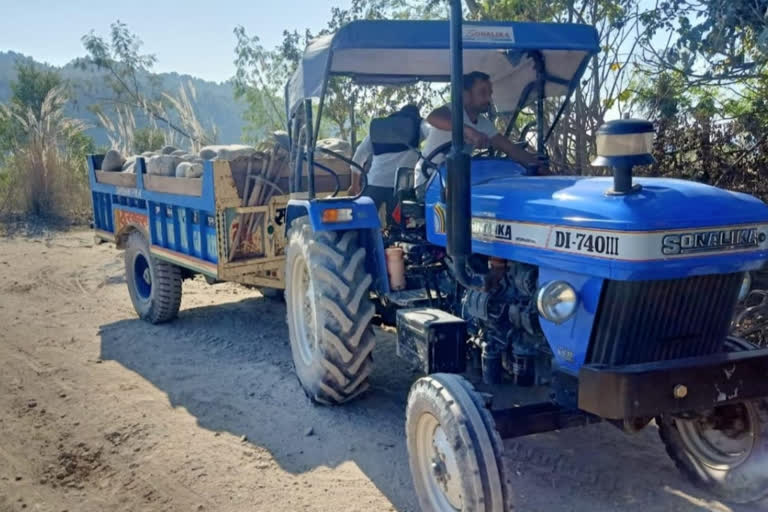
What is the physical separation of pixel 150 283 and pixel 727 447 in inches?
219

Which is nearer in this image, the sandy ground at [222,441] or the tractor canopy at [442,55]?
the sandy ground at [222,441]

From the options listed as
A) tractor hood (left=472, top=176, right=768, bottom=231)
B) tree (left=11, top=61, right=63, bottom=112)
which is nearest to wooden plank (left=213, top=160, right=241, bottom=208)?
tractor hood (left=472, top=176, right=768, bottom=231)

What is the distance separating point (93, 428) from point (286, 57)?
9.51 meters

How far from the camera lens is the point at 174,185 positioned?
6.29m

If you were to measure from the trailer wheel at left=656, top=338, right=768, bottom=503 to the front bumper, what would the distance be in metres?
0.32

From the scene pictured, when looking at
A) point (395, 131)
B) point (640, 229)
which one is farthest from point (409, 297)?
point (640, 229)

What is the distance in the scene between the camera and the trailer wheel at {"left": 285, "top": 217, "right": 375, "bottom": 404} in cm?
413

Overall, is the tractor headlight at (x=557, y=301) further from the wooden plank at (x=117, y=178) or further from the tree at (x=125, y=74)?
the tree at (x=125, y=74)

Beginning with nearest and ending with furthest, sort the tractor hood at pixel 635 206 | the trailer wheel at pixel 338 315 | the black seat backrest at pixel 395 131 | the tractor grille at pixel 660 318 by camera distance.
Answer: the tractor hood at pixel 635 206 → the tractor grille at pixel 660 318 → the black seat backrest at pixel 395 131 → the trailer wheel at pixel 338 315

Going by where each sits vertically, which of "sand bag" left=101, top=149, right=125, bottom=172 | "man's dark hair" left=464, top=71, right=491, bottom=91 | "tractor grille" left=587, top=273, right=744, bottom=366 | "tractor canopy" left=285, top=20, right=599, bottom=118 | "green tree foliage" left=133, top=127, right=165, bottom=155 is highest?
"tractor canopy" left=285, top=20, right=599, bottom=118

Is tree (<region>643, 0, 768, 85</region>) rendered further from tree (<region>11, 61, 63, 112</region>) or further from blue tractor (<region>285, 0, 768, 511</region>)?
tree (<region>11, 61, 63, 112</region>)

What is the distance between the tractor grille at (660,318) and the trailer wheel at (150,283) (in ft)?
15.9

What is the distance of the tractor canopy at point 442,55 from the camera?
3.84 meters

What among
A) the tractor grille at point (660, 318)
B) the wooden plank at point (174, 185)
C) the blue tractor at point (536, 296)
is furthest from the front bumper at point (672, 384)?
the wooden plank at point (174, 185)
